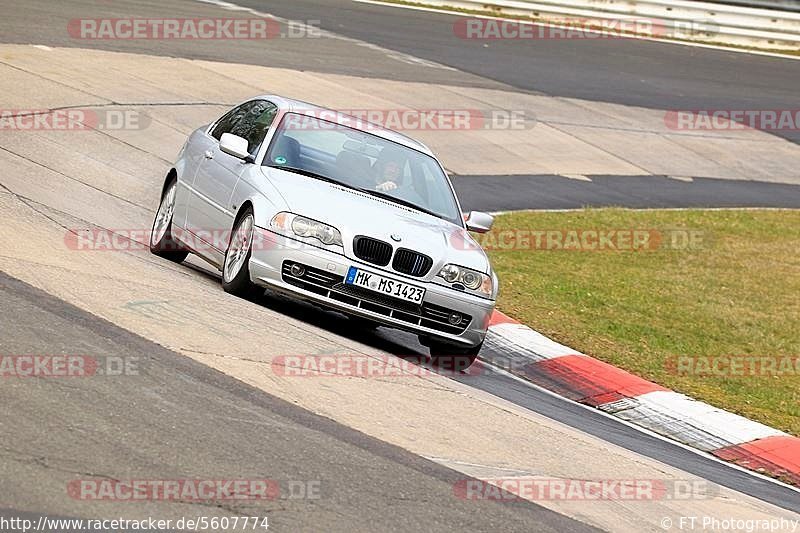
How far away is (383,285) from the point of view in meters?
9.13

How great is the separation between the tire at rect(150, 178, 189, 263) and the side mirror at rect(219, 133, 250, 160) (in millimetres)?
1120

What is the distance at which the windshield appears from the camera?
1011 centimetres

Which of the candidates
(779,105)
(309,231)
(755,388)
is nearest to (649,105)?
(779,105)

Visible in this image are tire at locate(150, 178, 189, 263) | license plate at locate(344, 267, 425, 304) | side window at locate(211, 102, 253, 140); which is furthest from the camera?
side window at locate(211, 102, 253, 140)

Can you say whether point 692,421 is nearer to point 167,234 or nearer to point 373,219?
point 373,219

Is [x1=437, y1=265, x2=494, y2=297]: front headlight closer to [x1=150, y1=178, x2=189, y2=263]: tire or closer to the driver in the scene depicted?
the driver

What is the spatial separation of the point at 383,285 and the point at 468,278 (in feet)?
2.26

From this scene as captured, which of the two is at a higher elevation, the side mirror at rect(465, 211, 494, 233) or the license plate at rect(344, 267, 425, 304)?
the side mirror at rect(465, 211, 494, 233)

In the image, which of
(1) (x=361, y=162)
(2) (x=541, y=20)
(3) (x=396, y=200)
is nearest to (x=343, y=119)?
(1) (x=361, y=162)

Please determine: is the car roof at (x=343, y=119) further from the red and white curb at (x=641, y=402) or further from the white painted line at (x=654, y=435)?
the white painted line at (x=654, y=435)

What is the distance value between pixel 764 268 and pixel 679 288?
1925 millimetres

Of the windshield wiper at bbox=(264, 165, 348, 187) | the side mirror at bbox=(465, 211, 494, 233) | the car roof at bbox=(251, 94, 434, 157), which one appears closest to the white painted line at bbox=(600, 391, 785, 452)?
the side mirror at bbox=(465, 211, 494, 233)

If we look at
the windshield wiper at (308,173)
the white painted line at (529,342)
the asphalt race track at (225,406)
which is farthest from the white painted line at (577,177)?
the windshield wiper at (308,173)

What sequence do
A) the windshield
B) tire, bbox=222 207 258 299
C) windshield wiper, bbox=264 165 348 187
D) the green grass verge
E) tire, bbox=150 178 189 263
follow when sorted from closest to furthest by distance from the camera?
tire, bbox=222 207 258 299 → windshield wiper, bbox=264 165 348 187 → the windshield → tire, bbox=150 178 189 263 → the green grass verge
